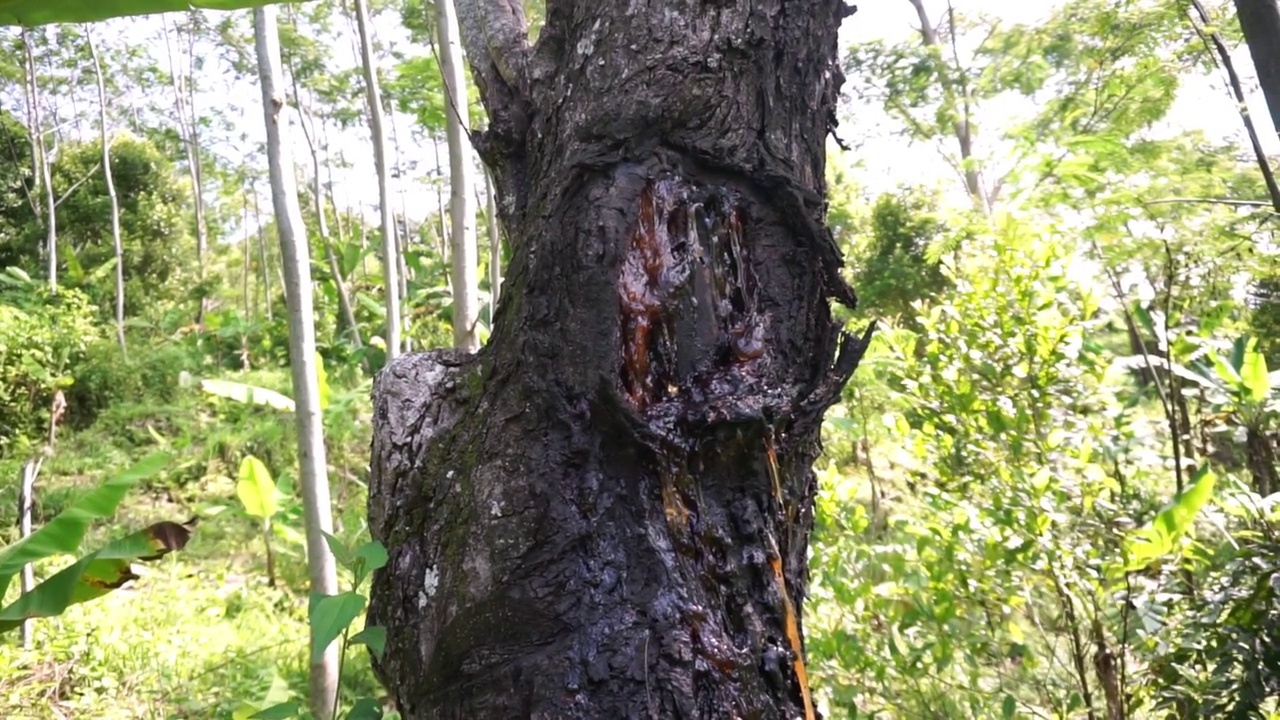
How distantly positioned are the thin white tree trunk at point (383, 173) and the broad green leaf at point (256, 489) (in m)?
0.92

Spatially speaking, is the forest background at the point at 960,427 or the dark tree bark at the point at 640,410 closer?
the dark tree bark at the point at 640,410

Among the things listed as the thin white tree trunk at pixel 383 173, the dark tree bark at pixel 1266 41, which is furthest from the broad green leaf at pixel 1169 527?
the thin white tree trunk at pixel 383 173

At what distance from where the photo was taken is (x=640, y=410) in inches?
38.9

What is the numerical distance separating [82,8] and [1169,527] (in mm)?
2742

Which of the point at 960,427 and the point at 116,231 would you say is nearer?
the point at 960,427

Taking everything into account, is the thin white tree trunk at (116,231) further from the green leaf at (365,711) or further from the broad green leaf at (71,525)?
the green leaf at (365,711)

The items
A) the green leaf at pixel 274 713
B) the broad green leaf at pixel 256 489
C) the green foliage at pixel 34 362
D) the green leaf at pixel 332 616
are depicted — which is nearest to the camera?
the green leaf at pixel 332 616

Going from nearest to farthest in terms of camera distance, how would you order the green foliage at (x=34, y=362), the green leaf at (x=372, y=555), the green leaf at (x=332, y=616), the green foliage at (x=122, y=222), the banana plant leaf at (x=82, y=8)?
the green leaf at (x=372, y=555)
the green leaf at (x=332, y=616)
the banana plant leaf at (x=82, y=8)
the green foliage at (x=34, y=362)
the green foliage at (x=122, y=222)

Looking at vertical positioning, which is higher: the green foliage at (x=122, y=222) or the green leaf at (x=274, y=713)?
the green foliage at (x=122, y=222)

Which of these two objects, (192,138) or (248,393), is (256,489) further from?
(192,138)

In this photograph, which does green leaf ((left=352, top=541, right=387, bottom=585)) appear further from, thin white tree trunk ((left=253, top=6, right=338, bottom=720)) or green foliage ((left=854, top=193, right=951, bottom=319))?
green foliage ((left=854, top=193, right=951, bottom=319))

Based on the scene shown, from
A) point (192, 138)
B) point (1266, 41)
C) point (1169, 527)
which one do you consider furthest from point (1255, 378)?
point (192, 138)

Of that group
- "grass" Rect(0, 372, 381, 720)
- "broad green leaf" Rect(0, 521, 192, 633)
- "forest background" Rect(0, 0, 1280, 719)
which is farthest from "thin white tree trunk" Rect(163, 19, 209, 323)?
"broad green leaf" Rect(0, 521, 192, 633)

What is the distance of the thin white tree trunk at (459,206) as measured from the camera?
3455mm
